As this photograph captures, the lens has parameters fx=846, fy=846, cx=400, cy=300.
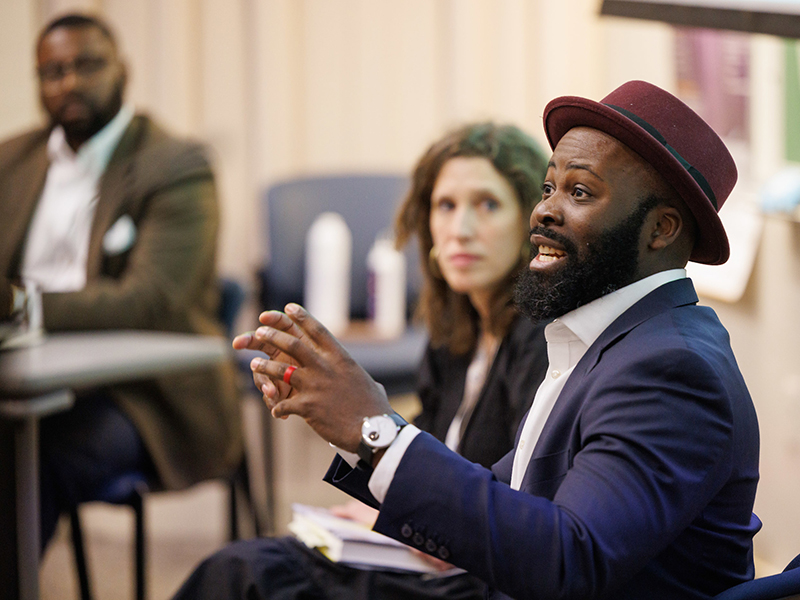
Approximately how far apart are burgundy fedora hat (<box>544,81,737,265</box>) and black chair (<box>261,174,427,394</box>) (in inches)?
78.4

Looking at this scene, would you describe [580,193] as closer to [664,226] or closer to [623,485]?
[664,226]

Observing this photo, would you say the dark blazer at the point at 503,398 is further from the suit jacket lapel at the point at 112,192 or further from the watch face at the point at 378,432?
the suit jacket lapel at the point at 112,192

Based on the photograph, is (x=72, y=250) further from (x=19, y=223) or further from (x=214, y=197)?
(x=214, y=197)

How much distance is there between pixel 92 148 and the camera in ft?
7.23

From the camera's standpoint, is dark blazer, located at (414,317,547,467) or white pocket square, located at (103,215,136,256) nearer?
dark blazer, located at (414,317,547,467)

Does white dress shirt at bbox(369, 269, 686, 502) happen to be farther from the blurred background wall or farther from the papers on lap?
the blurred background wall

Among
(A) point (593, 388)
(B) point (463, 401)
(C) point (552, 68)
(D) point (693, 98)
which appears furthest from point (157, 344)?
(C) point (552, 68)

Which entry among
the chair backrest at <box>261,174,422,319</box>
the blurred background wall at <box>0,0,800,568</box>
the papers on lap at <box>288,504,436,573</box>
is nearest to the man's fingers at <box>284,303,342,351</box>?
the papers on lap at <box>288,504,436,573</box>

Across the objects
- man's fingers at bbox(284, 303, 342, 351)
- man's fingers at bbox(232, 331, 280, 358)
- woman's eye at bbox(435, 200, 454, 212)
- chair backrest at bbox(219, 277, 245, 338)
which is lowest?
chair backrest at bbox(219, 277, 245, 338)

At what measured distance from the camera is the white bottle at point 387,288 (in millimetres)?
2891

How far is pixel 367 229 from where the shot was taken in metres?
3.01

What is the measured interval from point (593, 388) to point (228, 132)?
263 cm

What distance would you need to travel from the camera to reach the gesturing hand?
744 mm

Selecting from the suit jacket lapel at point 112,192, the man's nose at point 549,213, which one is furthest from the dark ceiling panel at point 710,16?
the suit jacket lapel at point 112,192
